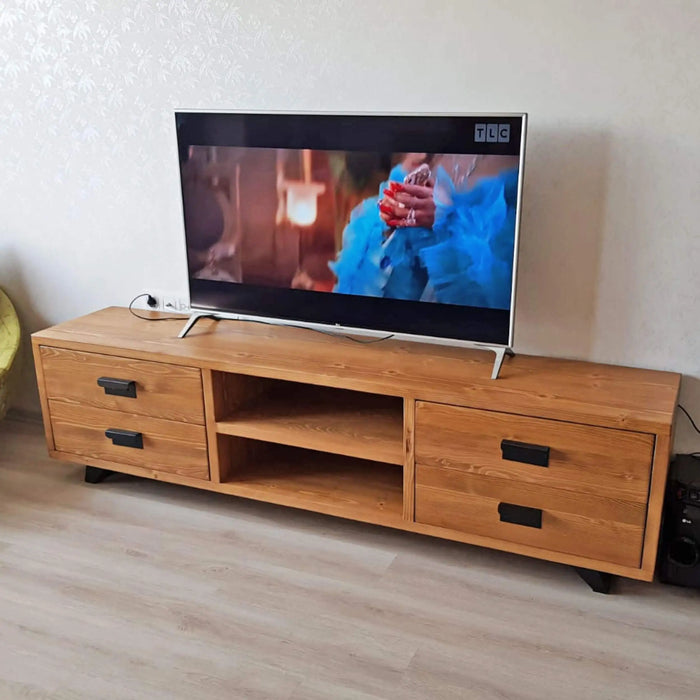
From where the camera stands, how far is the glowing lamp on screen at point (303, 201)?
96.6 inches

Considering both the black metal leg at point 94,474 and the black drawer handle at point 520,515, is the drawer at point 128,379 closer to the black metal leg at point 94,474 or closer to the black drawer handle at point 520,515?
the black metal leg at point 94,474

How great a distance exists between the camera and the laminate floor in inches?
73.9

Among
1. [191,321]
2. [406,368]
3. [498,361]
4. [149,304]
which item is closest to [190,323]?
[191,321]

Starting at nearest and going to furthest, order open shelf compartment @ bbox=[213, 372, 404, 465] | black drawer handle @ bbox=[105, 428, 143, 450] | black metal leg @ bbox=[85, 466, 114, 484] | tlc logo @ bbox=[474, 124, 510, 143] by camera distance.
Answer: tlc logo @ bbox=[474, 124, 510, 143] < open shelf compartment @ bbox=[213, 372, 404, 465] < black drawer handle @ bbox=[105, 428, 143, 450] < black metal leg @ bbox=[85, 466, 114, 484]

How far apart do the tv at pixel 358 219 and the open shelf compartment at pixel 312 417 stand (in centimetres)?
27

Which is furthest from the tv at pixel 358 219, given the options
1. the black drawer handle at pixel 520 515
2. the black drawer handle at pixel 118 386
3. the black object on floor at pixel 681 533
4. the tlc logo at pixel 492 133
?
the black object on floor at pixel 681 533

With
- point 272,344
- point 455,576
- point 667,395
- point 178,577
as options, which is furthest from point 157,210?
point 667,395

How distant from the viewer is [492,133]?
217 centimetres

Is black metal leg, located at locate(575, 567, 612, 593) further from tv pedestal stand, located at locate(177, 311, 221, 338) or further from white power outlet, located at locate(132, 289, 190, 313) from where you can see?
white power outlet, located at locate(132, 289, 190, 313)

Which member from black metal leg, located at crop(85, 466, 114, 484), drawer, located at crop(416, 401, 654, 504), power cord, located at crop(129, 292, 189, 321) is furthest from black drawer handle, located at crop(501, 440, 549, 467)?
black metal leg, located at crop(85, 466, 114, 484)

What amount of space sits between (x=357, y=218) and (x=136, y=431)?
1.02 m

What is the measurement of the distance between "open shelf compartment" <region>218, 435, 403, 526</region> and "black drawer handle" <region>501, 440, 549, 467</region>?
0.41 m

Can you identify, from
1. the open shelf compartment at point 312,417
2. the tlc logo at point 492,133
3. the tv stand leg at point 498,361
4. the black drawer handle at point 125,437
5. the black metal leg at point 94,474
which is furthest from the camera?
the black metal leg at point 94,474

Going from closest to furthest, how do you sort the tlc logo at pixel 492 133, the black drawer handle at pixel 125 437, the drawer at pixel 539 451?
the drawer at pixel 539 451, the tlc logo at pixel 492 133, the black drawer handle at pixel 125 437
